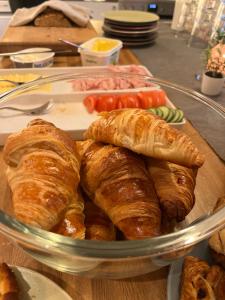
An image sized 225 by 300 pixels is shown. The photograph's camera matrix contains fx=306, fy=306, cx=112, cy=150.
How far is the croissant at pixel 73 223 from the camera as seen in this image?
1.19ft

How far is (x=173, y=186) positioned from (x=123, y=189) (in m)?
0.07

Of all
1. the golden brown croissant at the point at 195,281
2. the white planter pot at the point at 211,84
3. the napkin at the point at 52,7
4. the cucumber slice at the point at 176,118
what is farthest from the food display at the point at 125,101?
the napkin at the point at 52,7

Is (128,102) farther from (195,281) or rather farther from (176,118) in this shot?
(195,281)

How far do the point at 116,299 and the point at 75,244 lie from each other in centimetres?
18

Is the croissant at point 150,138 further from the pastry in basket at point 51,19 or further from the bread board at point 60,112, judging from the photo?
the pastry in basket at point 51,19

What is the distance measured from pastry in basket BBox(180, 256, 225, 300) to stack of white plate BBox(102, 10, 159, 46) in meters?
1.25

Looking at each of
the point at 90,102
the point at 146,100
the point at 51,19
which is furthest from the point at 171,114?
the point at 51,19

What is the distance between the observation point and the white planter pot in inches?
41.5

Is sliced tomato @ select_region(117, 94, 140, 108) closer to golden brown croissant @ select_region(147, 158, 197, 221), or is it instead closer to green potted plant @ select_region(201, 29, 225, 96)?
green potted plant @ select_region(201, 29, 225, 96)

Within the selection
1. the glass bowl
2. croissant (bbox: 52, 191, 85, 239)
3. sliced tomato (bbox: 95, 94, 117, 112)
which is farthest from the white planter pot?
croissant (bbox: 52, 191, 85, 239)

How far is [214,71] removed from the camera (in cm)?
110

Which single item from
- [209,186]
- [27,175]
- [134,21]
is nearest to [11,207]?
[27,175]

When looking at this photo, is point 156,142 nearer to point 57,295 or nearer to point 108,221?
point 108,221

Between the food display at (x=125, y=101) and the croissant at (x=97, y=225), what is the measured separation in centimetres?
53
